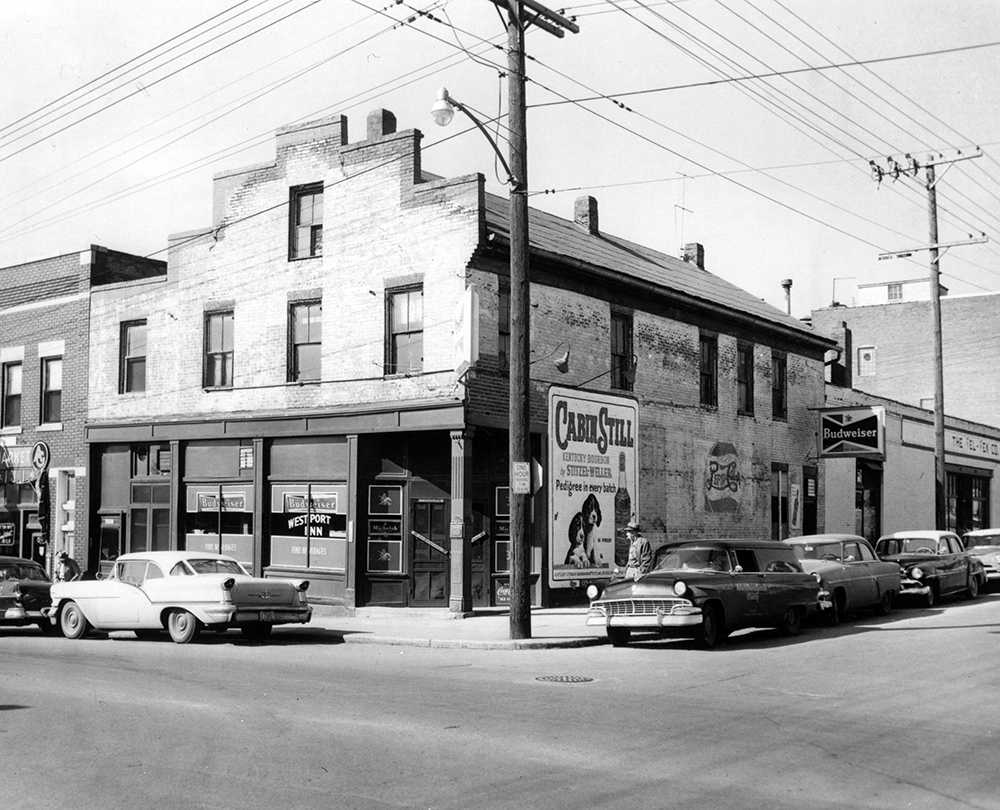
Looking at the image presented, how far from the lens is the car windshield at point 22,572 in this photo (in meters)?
19.8

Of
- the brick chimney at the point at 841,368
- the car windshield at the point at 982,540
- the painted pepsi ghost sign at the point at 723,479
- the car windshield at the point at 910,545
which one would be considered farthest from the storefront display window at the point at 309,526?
the brick chimney at the point at 841,368

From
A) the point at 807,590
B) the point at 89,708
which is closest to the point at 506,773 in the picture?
the point at 89,708

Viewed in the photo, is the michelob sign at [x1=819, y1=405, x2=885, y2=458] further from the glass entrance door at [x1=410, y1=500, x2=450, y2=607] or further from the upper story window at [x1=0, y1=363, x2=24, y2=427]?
the upper story window at [x1=0, y1=363, x2=24, y2=427]

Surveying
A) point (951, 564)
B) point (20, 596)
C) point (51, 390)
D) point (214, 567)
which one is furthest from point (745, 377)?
point (20, 596)

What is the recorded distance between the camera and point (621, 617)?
16.3 m

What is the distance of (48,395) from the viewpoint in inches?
1129

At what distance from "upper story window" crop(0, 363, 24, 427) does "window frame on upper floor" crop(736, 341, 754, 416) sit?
748 inches

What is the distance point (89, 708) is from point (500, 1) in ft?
39.1

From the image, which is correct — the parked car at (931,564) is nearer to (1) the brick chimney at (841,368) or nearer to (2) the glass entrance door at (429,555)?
(2) the glass entrance door at (429,555)

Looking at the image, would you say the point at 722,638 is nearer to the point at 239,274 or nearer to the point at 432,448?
the point at 432,448

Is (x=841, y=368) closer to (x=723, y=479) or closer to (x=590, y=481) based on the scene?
(x=723, y=479)

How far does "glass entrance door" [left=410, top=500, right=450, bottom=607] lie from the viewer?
2194cm

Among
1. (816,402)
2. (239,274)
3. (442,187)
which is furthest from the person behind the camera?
(816,402)

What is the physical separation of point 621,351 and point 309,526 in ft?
26.5
